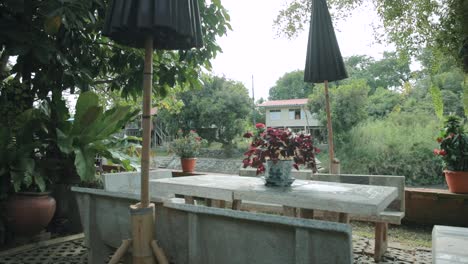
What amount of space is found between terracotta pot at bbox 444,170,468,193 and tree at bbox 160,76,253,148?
15651 mm

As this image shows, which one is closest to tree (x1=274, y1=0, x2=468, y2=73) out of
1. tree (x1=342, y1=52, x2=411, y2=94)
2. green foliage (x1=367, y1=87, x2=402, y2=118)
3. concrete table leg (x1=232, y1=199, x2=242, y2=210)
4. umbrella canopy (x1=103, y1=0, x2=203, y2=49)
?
concrete table leg (x1=232, y1=199, x2=242, y2=210)

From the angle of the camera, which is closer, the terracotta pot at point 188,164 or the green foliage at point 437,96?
the green foliage at point 437,96

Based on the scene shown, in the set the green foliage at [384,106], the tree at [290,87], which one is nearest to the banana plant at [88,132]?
the green foliage at [384,106]

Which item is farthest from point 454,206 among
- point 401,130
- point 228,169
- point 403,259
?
point 228,169

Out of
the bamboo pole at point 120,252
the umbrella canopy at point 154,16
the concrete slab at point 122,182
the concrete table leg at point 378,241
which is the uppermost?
the umbrella canopy at point 154,16

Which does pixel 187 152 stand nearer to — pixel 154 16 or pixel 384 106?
pixel 154 16

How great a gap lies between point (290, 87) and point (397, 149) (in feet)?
79.4

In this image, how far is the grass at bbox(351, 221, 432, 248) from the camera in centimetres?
322

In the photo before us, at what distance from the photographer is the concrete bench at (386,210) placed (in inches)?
100

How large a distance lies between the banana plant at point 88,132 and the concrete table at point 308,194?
900mm

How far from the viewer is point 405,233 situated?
139 inches

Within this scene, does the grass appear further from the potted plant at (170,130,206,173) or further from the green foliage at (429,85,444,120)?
the potted plant at (170,130,206,173)

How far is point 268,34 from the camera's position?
5676 millimetres

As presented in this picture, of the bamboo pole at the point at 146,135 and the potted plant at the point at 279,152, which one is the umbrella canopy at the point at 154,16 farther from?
the potted plant at the point at 279,152
